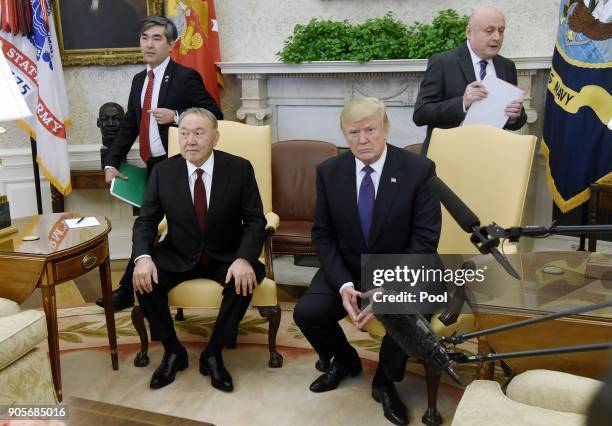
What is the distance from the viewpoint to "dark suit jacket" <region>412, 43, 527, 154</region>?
142 inches

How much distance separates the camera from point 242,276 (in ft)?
10.2

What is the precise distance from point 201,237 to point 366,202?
2.95 ft

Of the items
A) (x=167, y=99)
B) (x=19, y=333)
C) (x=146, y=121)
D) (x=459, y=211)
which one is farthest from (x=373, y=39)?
(x=459, y=211)

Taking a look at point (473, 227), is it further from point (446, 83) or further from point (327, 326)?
point (446, 83)

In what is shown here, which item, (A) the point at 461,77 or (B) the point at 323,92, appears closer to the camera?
(A) the point at 461,77

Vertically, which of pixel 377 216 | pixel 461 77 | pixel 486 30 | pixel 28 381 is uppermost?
pixel 486 30

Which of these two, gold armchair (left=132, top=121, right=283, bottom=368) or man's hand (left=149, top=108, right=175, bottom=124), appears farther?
man's hand (left=149, top=108, right=175, bottom=124)

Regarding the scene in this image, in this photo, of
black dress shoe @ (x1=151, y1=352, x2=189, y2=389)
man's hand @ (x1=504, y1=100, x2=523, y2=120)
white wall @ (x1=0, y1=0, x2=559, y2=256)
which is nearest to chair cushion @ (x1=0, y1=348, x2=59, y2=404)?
black dress shoe @ (x1=151, y1=352, x2=189, y2=389)

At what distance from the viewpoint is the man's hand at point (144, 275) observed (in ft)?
10.1

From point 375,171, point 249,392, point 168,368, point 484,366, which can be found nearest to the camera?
point 484,366

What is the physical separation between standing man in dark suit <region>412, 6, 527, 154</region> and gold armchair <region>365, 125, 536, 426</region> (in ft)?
0.83

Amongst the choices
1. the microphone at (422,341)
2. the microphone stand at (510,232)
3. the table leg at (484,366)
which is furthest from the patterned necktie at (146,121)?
the microphone stand at (510,232)

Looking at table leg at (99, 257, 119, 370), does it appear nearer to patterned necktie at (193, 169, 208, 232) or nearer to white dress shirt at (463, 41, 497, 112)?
patterned necktie at (193, 169, 208, 232)

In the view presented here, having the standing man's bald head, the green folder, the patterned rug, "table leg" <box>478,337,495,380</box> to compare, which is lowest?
the patterned rug
